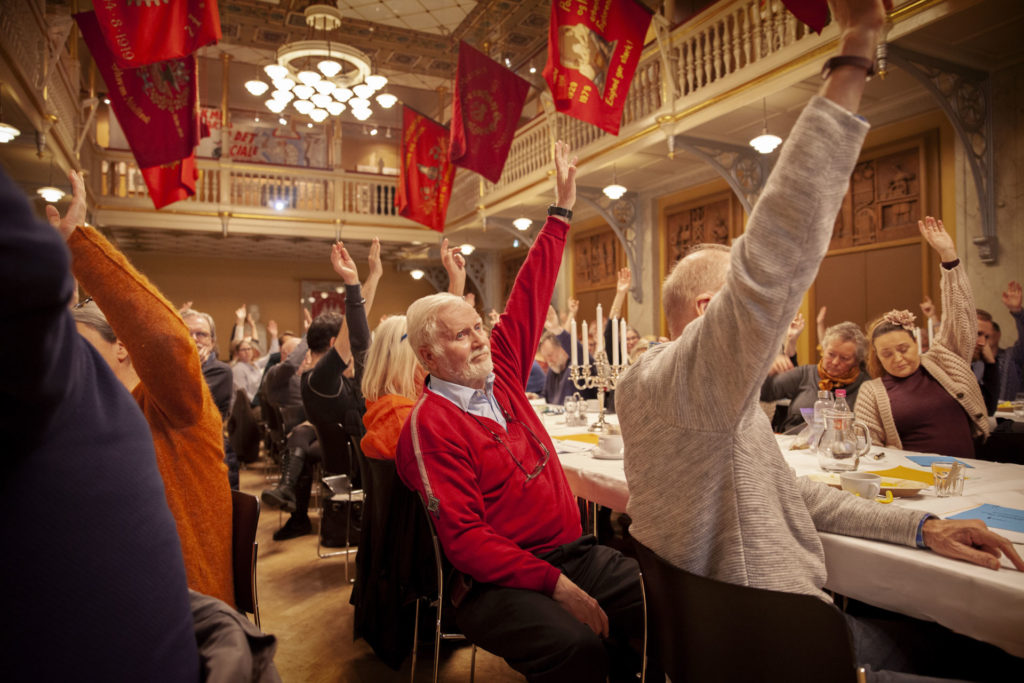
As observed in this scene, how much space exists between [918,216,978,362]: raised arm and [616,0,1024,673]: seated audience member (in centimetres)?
205

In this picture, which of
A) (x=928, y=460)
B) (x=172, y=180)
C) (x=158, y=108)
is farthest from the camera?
(x=172, y=180)

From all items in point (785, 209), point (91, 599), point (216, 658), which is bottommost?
point (216, 658)

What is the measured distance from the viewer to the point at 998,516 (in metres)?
1.60

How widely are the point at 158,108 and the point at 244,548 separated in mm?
5947

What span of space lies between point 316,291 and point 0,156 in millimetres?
8594

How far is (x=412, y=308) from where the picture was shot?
219cm

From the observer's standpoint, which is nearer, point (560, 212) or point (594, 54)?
point (560, 212)

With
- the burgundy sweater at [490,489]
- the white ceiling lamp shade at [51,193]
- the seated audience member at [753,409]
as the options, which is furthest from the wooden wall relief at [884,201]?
the white ceiling lamp shade at [51,193]

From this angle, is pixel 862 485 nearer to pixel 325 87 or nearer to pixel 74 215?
pixel 74 215

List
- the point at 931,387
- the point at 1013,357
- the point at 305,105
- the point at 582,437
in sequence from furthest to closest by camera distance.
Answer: the point at 305,105 < the point at 1013,357 < the point at 582,437 < the point at 931,387

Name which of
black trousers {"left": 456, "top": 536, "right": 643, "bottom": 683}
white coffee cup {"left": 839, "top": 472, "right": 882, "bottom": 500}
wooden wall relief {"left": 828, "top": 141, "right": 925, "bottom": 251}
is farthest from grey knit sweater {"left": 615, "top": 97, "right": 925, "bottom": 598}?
wooden wall relief {"left": 828, "top": 141, "right": 925, "bottom": 251}

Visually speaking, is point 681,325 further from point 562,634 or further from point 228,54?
point 228,54

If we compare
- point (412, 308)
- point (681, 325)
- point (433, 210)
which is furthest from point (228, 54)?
point (681, 325)

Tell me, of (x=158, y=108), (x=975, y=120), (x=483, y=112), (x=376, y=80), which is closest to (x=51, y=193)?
(x=158, y=108)
